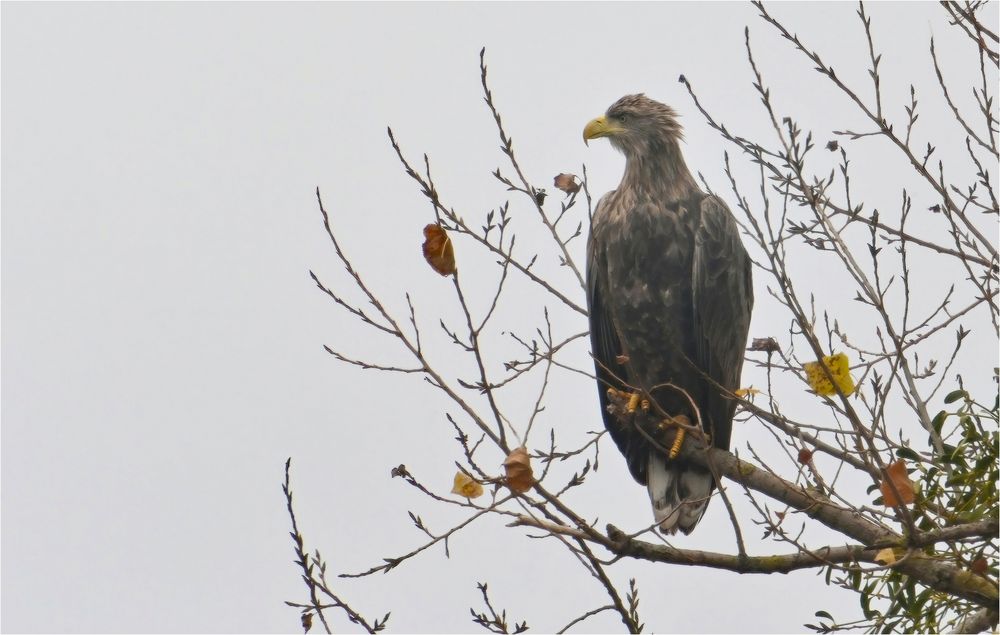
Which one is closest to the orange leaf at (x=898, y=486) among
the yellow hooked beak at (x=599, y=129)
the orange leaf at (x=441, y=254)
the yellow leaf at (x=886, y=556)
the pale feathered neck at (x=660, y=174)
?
the yellow leaf at (x=886, y=556)

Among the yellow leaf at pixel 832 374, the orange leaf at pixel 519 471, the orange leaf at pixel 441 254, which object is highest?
the orange leaf at pixel 441 254

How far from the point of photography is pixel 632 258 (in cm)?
621

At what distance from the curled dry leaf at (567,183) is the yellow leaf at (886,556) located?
160cm

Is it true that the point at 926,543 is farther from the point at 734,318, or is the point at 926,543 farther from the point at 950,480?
the point at 734,318

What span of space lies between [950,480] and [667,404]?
92.9 inches

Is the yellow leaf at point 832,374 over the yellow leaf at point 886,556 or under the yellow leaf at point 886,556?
over

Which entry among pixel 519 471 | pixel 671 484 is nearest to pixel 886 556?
pixel 519 471

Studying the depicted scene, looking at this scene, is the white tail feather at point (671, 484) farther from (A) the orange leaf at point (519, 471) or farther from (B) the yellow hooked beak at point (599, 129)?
(A) the orange leaf at point (519, 471)

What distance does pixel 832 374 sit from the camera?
144 inches

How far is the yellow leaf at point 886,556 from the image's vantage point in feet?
11.8

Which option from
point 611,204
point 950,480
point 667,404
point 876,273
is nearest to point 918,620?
point 950,480

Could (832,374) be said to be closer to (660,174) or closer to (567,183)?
(567,183)

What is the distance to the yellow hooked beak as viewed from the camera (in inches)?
269

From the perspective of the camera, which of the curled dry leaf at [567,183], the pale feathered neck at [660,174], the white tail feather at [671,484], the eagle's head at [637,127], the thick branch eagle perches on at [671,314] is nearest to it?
the curled dry leaf at [567,183]
